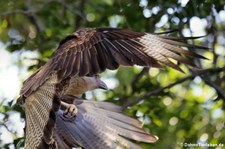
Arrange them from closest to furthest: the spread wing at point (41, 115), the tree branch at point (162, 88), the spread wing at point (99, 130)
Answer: the spread wing at point (41, 115), the spread wing at point (99, 130), the tree branch at point (162, 88)

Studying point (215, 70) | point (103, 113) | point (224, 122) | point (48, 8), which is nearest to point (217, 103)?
point (224, 122)

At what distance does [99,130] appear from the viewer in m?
5.87

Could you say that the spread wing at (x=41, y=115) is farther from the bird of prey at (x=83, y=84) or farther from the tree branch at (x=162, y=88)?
the tree branch at (x=162, y=88)

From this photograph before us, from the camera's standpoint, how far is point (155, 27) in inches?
269

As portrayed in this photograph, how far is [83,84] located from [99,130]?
0.36 meters

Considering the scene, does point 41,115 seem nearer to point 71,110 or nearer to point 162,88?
point 71,110

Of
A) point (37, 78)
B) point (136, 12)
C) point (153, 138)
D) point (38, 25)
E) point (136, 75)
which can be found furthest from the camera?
point (38, 25)

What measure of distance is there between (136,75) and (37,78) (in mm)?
2318

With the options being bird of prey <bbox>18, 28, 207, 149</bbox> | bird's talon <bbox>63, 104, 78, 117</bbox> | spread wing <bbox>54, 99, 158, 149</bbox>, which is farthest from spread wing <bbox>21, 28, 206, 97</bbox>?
spread wing <bbox>54, 99, 158, 149</bbox>

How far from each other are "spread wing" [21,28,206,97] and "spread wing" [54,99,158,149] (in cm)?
54

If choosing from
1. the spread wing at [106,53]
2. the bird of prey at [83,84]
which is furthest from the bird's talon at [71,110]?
the spread wing at [106,53]

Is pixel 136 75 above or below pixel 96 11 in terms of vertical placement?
below

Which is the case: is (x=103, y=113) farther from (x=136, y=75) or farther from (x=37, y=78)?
(x=136, y=75)

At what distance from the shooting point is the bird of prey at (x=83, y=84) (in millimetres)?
4969
